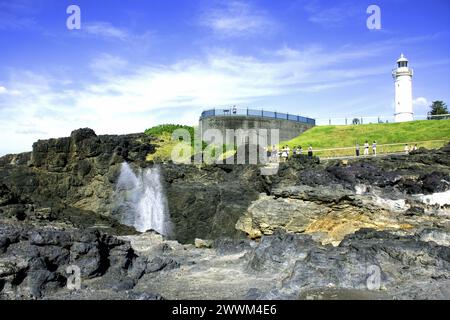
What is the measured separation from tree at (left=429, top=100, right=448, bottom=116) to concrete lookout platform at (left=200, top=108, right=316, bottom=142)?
17.2 meters

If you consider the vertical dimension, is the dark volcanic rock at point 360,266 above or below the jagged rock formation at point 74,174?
below

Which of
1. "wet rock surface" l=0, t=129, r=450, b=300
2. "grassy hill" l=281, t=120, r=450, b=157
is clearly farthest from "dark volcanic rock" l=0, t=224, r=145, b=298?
"grassy hill" l=281, t=120, r=450, b=157

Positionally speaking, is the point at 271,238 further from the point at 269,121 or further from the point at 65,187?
the point at 269,121

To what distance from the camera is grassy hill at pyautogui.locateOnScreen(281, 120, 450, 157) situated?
4133cm

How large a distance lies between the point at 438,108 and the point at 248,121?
945 inches

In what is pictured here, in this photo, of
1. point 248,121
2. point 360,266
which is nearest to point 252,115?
point 248,121

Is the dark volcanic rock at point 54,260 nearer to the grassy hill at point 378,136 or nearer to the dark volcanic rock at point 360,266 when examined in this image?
the dark volcanic rock at point 360,266

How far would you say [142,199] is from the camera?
30.8m

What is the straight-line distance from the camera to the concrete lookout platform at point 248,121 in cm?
4928

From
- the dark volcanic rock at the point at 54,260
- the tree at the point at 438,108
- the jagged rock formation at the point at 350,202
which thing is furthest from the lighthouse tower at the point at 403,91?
the dark volcanic rock at the point at 54,260

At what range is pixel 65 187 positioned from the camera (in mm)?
29469

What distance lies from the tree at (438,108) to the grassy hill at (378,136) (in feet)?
24.0
